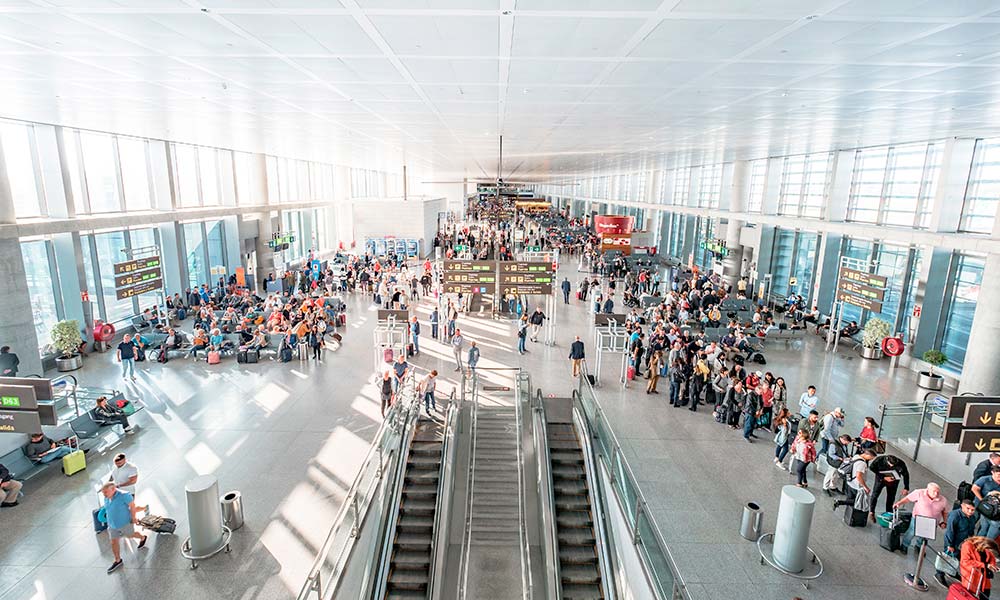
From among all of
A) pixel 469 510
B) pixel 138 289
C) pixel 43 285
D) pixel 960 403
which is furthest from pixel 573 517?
pixel 43 285

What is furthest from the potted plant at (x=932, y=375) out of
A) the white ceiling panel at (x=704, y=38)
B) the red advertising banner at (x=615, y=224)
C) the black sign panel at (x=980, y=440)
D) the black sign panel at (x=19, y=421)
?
the black sign panel at (x=19, y=421)

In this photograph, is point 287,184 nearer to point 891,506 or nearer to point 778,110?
A: point 778,110

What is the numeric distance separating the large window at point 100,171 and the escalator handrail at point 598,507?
59.5 ft

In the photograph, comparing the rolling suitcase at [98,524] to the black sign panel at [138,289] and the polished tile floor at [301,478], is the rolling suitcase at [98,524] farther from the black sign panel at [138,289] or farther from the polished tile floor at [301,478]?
the black sign panel at [138,289]

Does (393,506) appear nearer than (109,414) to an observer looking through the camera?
Yes

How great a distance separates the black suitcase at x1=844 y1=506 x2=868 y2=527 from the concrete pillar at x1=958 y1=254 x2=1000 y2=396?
22.1 feet

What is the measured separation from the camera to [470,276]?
54.2 feet

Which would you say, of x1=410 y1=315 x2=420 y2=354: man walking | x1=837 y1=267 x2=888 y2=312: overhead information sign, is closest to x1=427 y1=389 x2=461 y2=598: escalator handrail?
x1=410 y1=315 x2=420 y2=354: man walking

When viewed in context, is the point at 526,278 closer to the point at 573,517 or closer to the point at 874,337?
the point at 573,517

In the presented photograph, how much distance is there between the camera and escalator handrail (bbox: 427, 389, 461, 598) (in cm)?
743

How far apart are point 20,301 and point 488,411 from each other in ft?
40.5

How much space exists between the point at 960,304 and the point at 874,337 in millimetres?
2439

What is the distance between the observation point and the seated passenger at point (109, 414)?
10805 mm

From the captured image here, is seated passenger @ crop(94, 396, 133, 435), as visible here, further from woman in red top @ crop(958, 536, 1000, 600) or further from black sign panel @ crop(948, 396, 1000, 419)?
black sign panel @ crop(948, 396, 1000, 419)
